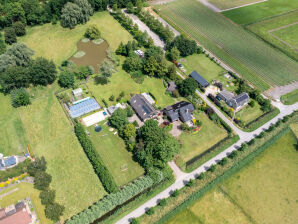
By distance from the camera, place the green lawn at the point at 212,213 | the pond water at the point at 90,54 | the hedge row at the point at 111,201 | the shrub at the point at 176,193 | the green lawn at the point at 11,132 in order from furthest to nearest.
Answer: the pond water at the point at 90,54
the green lawn at the point at 11,132
the shrub at the point at 176,193
the green lawn at the point at 212,213
the hedge row at the point at 111,201

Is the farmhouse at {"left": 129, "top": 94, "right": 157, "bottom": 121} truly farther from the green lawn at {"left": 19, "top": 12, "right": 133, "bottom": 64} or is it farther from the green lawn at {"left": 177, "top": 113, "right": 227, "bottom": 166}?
the green lawn at {"left": 19, "top": 12, "right": 133, "bottom": 64}

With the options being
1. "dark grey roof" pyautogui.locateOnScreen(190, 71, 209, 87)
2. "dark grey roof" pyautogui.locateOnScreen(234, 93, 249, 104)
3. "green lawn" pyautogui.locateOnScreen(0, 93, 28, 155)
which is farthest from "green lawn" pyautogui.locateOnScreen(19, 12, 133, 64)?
"dark grey roof" pyautogui.locateOnScreen(234, 93, 249, 104)

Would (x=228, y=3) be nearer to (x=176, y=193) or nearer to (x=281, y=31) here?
(x=281, y=31)

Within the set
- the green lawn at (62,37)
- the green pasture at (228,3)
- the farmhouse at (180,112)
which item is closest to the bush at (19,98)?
the green lawn at (62,37)

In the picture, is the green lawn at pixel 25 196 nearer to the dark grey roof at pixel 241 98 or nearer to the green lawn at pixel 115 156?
the green lawn at pixel 115 156

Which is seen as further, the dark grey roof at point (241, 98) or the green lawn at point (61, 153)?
the dark grey roof at point (241, 98)

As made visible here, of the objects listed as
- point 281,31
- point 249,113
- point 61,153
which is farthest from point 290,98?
point 61,153

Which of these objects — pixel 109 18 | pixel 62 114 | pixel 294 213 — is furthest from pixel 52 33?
pixel 294 213
